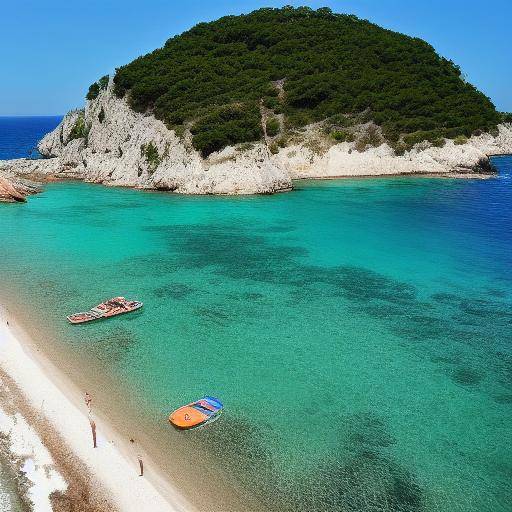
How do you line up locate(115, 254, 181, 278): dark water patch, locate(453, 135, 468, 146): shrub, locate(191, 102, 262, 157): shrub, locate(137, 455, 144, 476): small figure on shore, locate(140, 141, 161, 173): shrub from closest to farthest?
locate(137, 455, 144, 476): small figure on shore → locate(115, 254, 181, 278): dark water patch → locate(191, 102, 262, 157): shrub → locate(140, 141, 161, 173): shrub → locate(453, 135, 468, 146): shrub

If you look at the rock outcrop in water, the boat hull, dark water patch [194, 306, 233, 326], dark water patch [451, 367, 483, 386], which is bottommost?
dark water patch [451, 367, 483, 386]

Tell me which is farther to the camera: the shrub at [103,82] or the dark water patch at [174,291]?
the shrub at [103,82]

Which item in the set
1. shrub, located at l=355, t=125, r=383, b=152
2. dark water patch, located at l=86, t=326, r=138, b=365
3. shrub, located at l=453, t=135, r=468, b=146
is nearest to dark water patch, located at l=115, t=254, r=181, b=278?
dark water patch, located at l=86, t=326, r=138, b=365

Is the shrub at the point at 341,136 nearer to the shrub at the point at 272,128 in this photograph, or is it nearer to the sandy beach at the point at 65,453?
the shrub at the point at 272,128

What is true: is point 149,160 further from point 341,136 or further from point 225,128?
point 341,136

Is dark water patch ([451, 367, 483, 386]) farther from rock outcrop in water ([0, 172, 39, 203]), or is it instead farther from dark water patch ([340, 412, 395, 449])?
rock outcrop in water ([0, 172, 39, 203])

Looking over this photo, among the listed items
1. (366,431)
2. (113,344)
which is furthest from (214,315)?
(366,431)

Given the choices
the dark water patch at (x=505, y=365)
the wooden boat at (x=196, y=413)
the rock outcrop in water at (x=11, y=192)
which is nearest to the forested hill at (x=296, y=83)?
the rock outcrop in water at (x=11, y=192)
